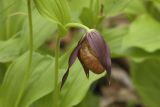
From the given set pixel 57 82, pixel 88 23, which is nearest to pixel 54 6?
pixel 57 82

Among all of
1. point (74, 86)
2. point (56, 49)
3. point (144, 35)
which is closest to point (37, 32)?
point (74, 86)

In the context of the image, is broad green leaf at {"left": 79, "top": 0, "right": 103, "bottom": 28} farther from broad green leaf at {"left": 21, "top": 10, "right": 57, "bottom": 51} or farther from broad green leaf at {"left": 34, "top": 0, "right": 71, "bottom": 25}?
broad green leaf at {"left": 34, "top": 0, "right": 71, "bottom": 25}

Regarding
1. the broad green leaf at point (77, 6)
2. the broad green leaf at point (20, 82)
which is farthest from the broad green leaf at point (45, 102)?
the broad green leaf at point (77, 6)

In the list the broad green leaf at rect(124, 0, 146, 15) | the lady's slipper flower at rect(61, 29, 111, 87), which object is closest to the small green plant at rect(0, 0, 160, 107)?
the lady's slipper flower at rect(61, 29, 111, 87)

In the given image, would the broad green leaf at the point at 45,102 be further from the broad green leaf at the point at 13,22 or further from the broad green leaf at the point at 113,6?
the broad green leaf at the point at 113,6

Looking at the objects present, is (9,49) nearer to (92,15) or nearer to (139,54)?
(92,15)

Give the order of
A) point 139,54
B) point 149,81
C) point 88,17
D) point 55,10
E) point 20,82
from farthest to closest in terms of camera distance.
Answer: point 149,81 < point 139,54 < point 88,17 < point 20,82 < point 55,10
